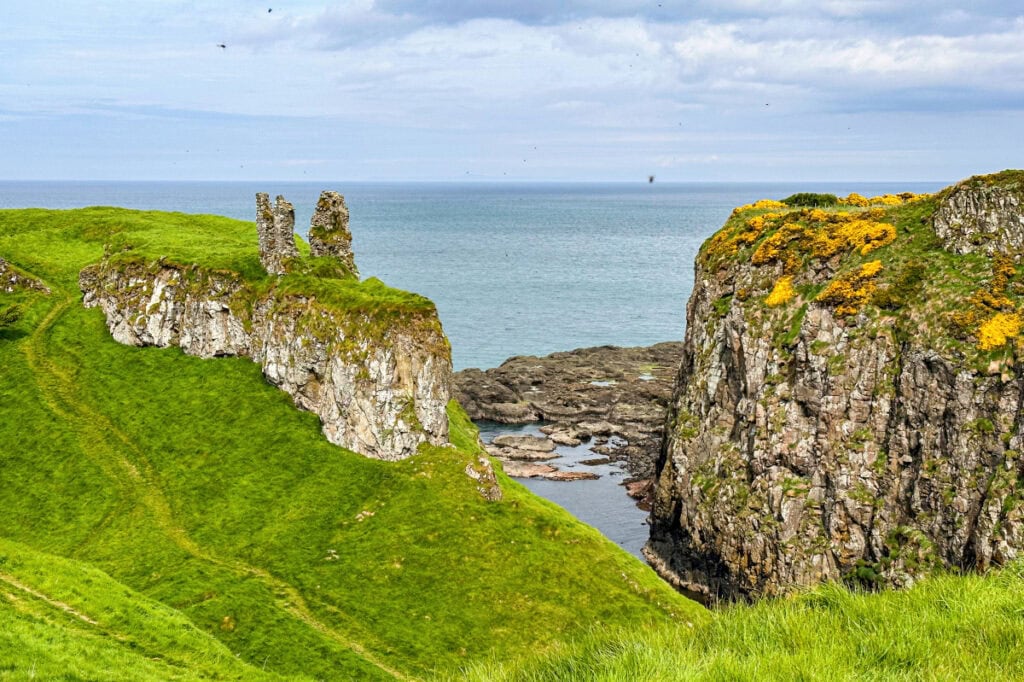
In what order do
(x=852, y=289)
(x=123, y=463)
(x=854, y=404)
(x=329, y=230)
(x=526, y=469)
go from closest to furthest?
(x=123, y=463), (x=854, y=404), (x=852, y=289), (x=329, y=230), (x=526, y=469)

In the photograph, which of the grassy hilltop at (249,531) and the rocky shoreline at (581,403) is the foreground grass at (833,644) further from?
the rocky shoreline at (581,403)

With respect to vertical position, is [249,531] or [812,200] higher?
[812,200]

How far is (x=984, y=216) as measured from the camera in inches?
2630

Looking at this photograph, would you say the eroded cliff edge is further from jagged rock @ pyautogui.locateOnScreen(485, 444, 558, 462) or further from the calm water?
jagged rock @ pyautogui.locateOnScreen(485, 444, 558, 462)

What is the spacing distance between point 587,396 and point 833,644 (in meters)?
112

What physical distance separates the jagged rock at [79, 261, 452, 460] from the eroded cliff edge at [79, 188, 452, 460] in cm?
8

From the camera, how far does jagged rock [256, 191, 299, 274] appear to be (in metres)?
71.8

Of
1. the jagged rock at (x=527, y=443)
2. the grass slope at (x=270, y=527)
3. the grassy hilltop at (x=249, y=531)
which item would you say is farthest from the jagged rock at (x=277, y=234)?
the jagged rock at (x=527, y=443)

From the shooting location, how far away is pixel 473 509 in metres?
58.0

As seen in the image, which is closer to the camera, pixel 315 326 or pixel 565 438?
pixel 315 326

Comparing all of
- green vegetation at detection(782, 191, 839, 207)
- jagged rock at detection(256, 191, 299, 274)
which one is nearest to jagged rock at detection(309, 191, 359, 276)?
jagged rock at detection(256, 191, 299, 274)

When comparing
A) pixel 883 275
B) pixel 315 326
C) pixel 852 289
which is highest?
pixel 883 275

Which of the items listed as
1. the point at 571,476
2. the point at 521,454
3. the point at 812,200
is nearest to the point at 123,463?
the point at 571,476

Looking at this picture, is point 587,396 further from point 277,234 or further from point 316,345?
point 316,345
